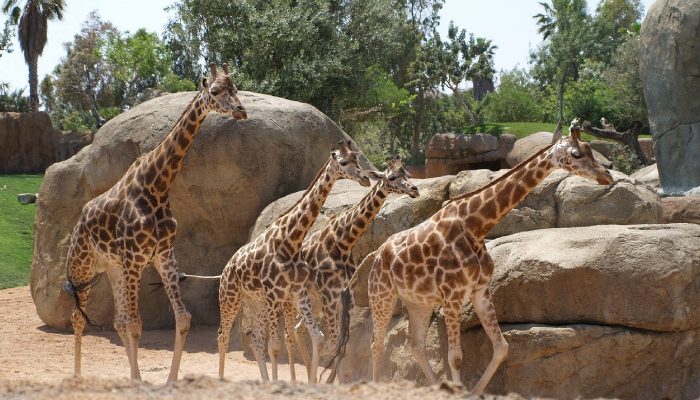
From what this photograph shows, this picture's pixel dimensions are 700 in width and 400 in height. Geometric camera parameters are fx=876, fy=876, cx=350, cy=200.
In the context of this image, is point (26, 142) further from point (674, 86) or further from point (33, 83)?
point (674, 86)

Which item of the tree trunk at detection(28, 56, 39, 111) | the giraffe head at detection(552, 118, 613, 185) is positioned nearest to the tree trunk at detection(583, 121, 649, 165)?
the giraffe head at detection(552, 118, 613, 185)

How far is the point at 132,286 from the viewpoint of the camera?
899 centimetres

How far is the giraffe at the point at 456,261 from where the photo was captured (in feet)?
24.4

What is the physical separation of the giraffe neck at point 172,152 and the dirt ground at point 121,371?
210 centimetres

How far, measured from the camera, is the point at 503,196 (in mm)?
7688

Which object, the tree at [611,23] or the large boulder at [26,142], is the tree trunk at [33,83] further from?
the tree at [611,23]

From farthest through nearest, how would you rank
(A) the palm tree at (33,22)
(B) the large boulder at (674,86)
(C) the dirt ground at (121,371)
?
(A) the palm tree at (33,22), (B) the large boulder at (674,86), (C) the dirt ground at (121,371)

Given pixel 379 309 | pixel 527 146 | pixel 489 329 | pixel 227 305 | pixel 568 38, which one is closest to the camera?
pixel 489 329

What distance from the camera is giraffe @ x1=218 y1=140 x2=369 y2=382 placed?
862cm

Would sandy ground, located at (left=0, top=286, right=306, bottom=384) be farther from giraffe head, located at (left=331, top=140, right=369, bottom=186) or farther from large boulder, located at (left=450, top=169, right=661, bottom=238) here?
large boulder, located at (left=450, top=169, right=661, bottom=238)

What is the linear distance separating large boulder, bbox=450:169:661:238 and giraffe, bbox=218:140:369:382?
1653mm

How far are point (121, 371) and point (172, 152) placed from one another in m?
3.31

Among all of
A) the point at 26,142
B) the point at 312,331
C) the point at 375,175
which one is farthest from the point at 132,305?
the point at 26,142

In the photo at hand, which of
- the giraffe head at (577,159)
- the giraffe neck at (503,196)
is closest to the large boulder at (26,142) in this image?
the giraffe neck at (503,196)
